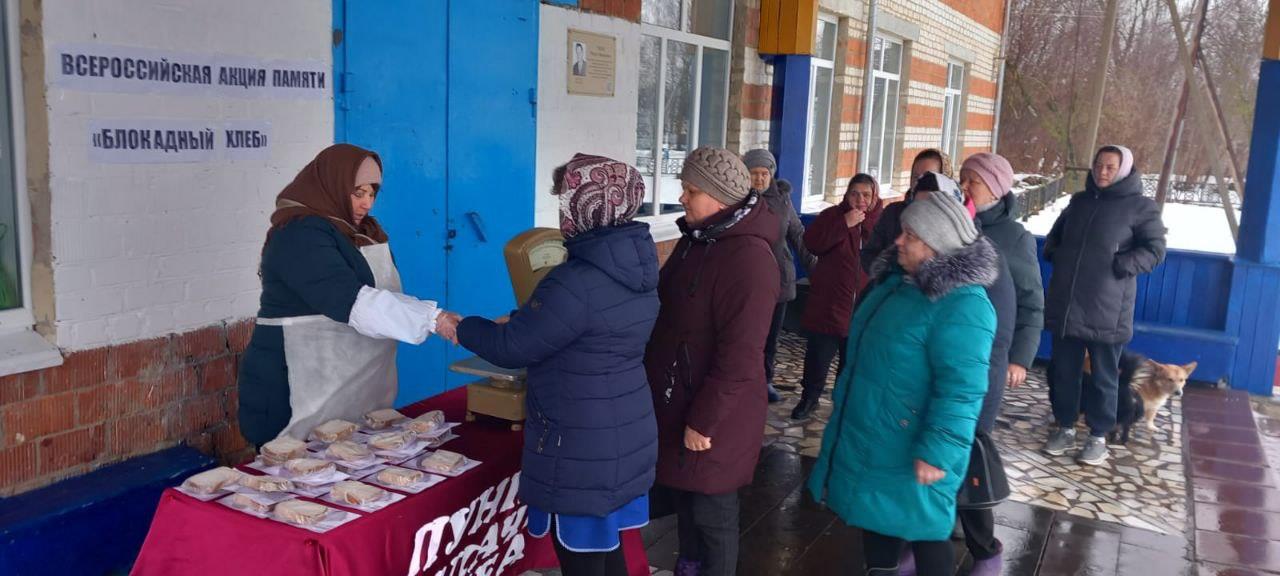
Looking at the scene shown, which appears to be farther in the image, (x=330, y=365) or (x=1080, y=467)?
(x=1080, y=467)

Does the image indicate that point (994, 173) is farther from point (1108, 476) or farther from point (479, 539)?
point (479, 539)

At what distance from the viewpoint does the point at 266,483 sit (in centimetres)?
239

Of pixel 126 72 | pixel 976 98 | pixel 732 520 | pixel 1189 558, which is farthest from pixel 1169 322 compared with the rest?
pixel 976 98

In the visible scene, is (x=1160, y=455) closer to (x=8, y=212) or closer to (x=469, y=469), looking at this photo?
(x=469, y=469)

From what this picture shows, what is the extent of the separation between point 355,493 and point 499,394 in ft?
2.25

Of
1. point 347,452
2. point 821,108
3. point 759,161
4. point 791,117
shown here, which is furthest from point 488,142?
point 821,108

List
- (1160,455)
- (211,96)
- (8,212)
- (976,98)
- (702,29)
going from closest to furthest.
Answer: (8,212) → (211,96) → (1160,455) → (702,29) → (976,98)

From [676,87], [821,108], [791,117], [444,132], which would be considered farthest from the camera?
[821,108]

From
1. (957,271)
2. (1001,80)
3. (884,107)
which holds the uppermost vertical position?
(1001,80)

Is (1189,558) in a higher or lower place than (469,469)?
lower

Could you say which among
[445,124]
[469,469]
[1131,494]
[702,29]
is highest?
[702,29]

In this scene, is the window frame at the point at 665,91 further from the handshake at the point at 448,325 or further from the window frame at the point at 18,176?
the window frame at the point at 18,176

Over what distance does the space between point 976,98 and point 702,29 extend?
32.9ft

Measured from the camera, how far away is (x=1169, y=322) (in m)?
7.27
